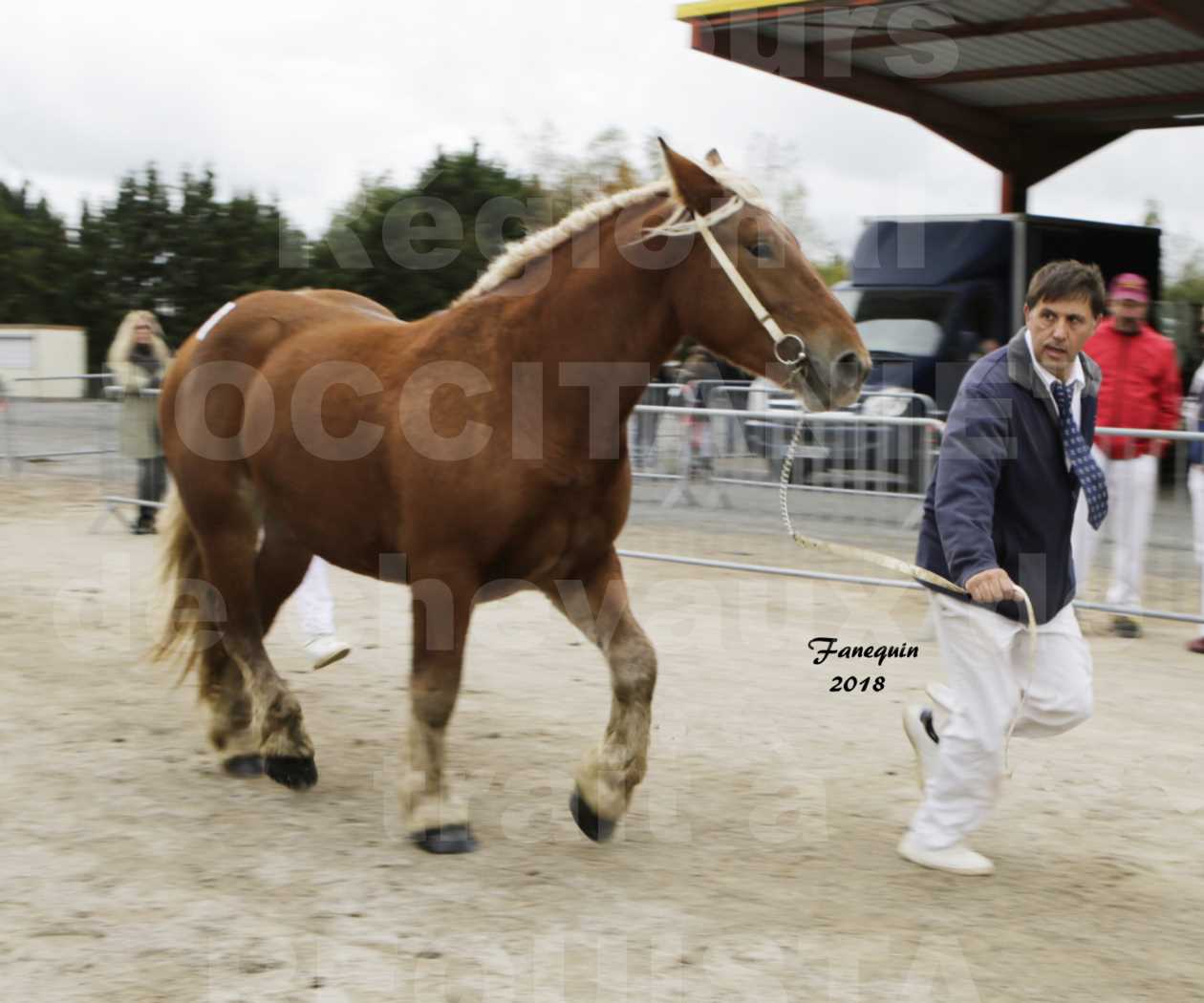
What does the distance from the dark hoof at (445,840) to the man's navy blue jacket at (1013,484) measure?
1704 millimetres

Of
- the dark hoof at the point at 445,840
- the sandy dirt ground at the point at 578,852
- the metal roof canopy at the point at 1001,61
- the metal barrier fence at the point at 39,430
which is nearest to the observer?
the sandy dirt ground at the point at 578,852

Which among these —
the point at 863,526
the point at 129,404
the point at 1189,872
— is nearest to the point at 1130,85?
the point at 863,526

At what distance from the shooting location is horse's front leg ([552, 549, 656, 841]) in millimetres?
4016

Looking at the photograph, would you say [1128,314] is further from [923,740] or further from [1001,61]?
[1001,61]

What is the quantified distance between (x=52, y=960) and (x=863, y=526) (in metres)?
7.22

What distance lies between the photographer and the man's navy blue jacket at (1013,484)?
367cm

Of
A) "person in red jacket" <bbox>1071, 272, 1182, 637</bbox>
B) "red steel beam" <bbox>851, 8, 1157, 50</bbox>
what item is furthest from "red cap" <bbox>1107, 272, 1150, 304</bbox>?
"red steel beam" <bbox>851, 8, 1157, 50</bbox>

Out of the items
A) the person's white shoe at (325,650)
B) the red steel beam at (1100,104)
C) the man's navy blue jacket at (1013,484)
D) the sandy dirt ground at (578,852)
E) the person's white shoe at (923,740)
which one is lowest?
the sandy dirt ground at (578,852)

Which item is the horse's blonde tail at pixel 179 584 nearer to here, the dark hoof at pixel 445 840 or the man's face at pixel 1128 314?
the dark hoof at pixel 445 840

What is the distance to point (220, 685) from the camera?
4.94 meters

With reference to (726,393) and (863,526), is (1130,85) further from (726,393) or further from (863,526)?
(863,526)

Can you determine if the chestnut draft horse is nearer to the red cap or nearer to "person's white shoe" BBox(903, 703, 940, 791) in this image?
"person's white shoe" BBox(903, 703, 940, 791)

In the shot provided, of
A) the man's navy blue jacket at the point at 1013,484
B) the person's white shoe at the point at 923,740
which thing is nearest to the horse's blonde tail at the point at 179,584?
the person's white shoe at the point at 923,740

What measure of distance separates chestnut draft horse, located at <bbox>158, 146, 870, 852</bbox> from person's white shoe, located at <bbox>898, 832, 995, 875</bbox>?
900 mm
